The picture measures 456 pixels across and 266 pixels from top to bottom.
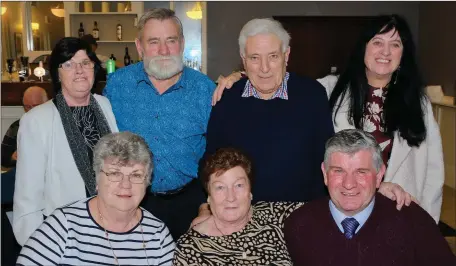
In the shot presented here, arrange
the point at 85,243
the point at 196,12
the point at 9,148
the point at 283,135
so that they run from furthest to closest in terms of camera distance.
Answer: the point at 196,12 < the point at 9,148 < the point at 283,135 < the point at 85,243

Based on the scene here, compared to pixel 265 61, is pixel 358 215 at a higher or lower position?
lower

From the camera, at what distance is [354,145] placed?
6.56ft

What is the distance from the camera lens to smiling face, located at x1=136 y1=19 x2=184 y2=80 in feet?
8.36

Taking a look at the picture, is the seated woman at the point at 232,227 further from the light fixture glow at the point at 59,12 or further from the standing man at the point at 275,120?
the light fixture glow at the point at 59,12

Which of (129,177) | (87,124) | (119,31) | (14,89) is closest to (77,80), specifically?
(87,124)

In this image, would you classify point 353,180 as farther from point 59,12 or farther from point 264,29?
point 59,12

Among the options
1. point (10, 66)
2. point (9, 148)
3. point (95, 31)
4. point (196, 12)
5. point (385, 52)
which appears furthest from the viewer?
point (196, 12)

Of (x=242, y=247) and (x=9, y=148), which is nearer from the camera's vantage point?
(x=242, y=247)

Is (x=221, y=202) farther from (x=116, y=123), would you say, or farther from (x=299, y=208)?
(x=116, y=123)

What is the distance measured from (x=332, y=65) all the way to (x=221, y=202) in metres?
7.03

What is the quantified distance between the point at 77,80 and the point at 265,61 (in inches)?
34.7

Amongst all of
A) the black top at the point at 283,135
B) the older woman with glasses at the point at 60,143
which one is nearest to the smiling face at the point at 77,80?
the older woman with glasses at the point at 60,143

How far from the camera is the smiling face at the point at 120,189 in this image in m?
1.96

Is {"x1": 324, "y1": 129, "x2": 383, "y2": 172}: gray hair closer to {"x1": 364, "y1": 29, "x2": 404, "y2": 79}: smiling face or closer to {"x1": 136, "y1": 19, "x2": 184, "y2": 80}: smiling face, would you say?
{"x1": 364, "y1": 29, "x2": 404, "y2": 79}: smiling face
